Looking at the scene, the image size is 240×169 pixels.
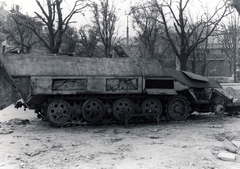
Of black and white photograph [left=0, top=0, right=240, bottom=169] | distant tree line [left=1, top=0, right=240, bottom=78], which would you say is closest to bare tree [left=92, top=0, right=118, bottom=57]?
distant tree line [left=1, top=0, right=240, bottom=78]

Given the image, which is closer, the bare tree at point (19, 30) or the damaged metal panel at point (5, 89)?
the damaged metal panel at point (5, 89)

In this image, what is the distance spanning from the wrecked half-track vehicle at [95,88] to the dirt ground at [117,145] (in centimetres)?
48

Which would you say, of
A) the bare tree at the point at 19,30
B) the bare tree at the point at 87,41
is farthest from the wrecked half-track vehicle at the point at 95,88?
the bare tree at the point at 87,41

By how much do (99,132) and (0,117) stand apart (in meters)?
5.28

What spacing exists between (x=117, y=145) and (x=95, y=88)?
301 centimetres

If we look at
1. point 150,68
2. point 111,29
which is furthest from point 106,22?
point 150,68

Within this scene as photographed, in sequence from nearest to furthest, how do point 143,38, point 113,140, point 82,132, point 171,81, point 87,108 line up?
point 113,140 → point 82,132 → point 87,108 → point 171,81 → point 143,38

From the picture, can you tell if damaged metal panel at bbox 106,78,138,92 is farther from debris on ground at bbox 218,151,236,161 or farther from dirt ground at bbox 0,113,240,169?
debris on ground at bbox 218,151,236,161

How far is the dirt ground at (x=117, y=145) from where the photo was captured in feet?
18.2

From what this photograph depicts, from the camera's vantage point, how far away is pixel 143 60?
10.5 meters

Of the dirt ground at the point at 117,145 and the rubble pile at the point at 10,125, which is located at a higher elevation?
the rubble pile at the point at 10,125

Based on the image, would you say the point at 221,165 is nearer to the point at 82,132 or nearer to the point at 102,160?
the point at 102,160

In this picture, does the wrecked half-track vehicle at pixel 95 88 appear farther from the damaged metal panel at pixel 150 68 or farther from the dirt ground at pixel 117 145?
the dirt ground at pixel 117 145

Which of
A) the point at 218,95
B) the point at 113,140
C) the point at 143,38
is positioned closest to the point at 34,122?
the point at 113,140
